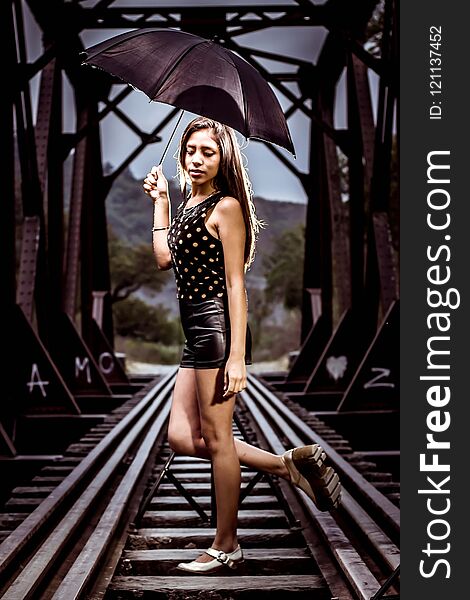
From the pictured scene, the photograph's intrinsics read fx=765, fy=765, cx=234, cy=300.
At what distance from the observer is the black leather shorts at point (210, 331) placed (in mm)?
2770

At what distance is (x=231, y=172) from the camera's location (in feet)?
9.23

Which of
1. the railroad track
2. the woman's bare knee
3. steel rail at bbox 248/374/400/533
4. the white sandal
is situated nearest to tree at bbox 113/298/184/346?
steel rail at bbox 248/374/400/533

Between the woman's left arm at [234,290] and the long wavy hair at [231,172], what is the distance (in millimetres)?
97

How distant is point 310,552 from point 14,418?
157 inches

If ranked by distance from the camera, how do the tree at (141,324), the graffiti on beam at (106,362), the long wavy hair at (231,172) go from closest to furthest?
the long wavy hair at (231,172)
the graffiti on beam at (106,362)
the tree at (141,324)

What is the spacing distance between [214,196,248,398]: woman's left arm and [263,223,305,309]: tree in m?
39.6

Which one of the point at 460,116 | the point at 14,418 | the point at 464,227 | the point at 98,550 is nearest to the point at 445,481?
the point at 464,227

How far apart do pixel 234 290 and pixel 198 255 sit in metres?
0.19

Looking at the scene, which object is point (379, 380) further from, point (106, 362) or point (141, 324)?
point (141, 324)

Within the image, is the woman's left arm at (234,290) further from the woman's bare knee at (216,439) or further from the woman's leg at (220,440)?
the woman's bare knee at (216,439)

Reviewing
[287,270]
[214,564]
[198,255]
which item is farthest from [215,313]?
[287,270]

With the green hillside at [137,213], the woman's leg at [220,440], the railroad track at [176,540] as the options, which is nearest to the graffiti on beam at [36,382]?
the railroad track at [176,540]

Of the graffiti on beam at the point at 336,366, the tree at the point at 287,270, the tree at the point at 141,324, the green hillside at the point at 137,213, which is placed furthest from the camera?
the green hillside at the point at 137,213

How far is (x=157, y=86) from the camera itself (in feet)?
8.96
